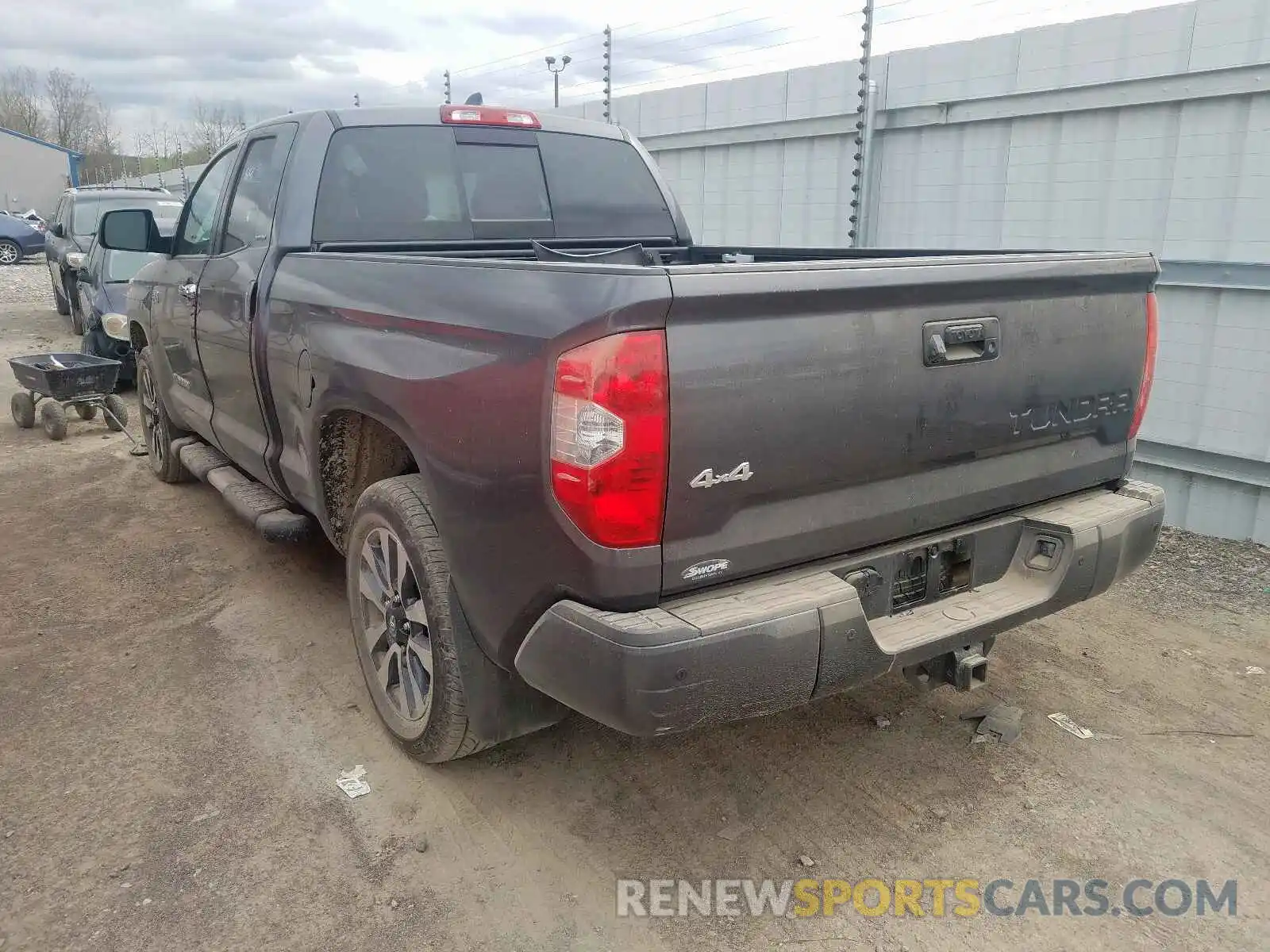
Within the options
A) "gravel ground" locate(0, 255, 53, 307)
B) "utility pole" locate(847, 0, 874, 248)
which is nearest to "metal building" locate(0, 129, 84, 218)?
"gravel ground" locate(0, 255, 53, 307)

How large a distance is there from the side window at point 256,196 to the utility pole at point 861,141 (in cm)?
410

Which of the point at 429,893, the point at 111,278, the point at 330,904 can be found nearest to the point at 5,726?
the point at 330,904

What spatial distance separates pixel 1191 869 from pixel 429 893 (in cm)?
216

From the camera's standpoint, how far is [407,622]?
10.1ft

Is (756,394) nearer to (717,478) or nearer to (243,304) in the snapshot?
(717,478)

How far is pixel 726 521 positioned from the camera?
7.38ft

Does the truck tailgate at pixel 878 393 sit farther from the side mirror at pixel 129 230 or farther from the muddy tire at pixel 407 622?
the side mirror at pixel 129 230

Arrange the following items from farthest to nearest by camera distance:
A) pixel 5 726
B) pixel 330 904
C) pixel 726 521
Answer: pixel 5 726 → pixel 330 904 → pixel 726 521

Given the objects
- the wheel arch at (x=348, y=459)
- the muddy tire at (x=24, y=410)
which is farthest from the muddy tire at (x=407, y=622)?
→ the muddy tire at (x=24, y=410)

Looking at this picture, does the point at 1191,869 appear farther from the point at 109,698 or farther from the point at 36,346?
the point at 36,346

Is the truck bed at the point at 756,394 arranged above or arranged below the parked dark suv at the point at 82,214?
below

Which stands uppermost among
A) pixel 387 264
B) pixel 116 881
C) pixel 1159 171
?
pixel 1159 171

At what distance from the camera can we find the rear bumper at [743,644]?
2.11 metres

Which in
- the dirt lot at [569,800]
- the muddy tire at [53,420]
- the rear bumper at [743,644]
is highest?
the rear bumper at [743,644]
